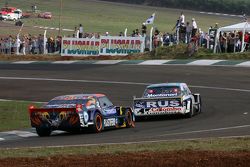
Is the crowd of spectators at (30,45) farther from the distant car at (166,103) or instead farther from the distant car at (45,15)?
the distant car at (45,15)

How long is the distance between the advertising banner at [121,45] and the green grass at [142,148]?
2620cm

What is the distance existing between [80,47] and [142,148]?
95.6 feet

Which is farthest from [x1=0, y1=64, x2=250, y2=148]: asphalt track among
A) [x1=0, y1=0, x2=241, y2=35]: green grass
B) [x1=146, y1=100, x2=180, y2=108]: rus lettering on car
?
[x1=0, y1=0, x2=241, y2=35]: green grass

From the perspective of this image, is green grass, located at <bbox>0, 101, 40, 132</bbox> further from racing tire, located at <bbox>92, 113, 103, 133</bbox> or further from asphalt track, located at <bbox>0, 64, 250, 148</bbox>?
racing tire, located at <bbox>92, 113, 103, 133</bbox>

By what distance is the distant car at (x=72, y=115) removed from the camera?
19.5 meters

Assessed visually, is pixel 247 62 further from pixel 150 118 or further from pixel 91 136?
pixel 91 136

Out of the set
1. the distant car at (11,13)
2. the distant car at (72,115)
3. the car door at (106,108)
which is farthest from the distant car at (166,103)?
the distant car at (11,13)

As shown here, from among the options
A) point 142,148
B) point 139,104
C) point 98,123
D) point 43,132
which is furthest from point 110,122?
point 142,148

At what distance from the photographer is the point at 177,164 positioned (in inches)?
465

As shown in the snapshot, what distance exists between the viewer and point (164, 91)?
80.1 feet

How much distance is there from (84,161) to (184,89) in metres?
12.5

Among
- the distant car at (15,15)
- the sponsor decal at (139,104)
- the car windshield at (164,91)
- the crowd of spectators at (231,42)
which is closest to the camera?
the sponsor decal at (139,104)

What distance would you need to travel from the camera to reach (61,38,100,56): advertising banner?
43125 mm

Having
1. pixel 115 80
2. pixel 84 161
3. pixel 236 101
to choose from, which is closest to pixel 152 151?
pixel 84 161
